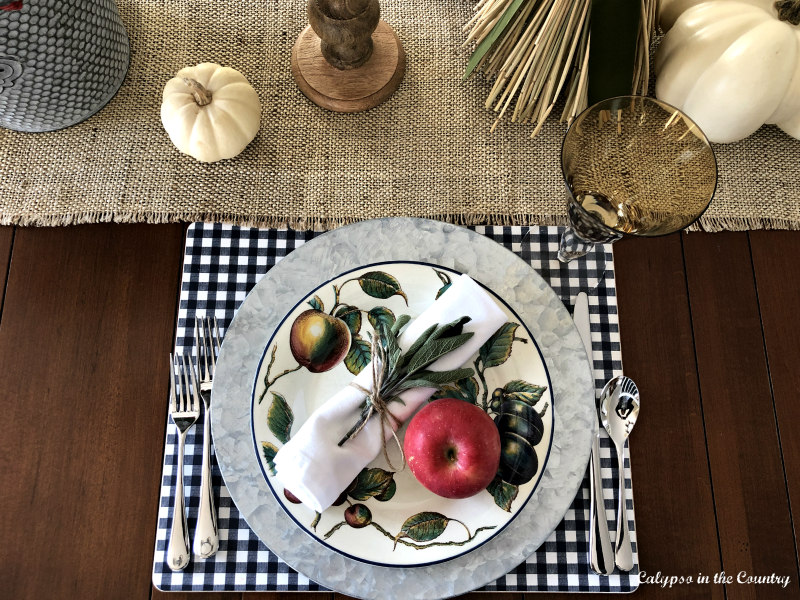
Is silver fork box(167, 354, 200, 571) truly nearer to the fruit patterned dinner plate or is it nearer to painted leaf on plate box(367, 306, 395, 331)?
the fruit patterned dinner plate

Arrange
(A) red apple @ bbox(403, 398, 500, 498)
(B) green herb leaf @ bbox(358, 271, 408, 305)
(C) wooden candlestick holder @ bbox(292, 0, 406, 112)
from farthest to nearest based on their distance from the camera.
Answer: (C) wooden candlestick holder @ bbox(292, 0, 406, 112), (B) green herb leaf @ bbox(358, 271, 408, 305), (A) red apple @ bbox(403, 398, 500, 498)

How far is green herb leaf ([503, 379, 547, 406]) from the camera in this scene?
2.04 ft

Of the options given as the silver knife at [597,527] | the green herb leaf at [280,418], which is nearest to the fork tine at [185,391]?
the green herb leaf at [280,418]

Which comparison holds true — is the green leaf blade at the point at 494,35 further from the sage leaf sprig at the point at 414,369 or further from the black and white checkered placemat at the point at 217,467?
the sage leaf sprig at the point at 414,369

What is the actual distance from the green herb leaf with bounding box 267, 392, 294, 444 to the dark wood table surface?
169mm

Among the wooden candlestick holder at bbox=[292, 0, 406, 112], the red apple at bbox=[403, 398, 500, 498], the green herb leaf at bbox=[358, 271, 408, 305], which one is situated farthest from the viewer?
the wooden candlestick holder at bbox=[292, 0, 406, 112]

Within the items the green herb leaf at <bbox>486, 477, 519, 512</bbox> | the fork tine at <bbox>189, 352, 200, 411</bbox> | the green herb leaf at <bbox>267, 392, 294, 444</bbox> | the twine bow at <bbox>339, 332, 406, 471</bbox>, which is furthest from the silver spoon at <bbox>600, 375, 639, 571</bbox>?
the fork tine at <bbox>189, 352, 200, 411</bbox>

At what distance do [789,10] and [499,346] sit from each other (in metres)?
0.50

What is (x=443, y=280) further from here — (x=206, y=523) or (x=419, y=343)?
(x=206, y=523)

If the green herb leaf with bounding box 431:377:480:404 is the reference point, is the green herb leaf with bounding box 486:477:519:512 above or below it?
below

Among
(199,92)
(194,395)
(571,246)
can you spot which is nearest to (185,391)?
(194,395)

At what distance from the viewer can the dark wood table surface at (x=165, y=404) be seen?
2.20ft

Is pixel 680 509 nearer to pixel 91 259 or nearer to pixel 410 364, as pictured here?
pixel 410 364

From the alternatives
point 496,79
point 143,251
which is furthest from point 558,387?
point 143,251
